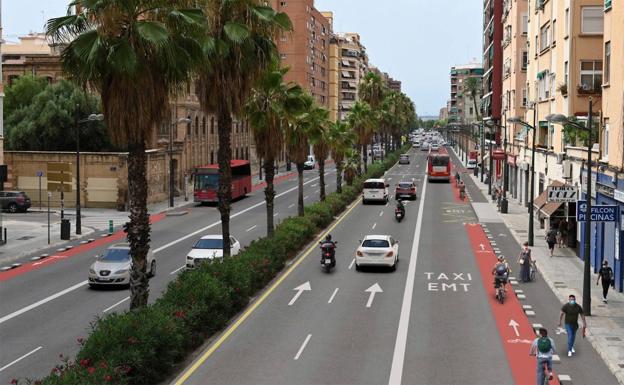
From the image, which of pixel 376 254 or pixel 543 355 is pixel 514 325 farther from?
pixel 376 254

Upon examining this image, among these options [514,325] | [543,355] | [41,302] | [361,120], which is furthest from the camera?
[361,120]

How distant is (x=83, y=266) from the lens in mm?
35688

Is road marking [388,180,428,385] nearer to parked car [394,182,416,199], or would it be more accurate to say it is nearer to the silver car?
the silver car

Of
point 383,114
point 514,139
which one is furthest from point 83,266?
point 383,114

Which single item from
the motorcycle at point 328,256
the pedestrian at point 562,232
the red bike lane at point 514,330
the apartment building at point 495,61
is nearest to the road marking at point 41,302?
the motorcycle at point 328,256

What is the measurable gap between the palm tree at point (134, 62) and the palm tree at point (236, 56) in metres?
6.86

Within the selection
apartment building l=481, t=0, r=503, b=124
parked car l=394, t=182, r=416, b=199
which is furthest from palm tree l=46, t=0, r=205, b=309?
apartment building l=481, t=0, r=503, b=124

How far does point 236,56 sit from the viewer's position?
→ 2734cm

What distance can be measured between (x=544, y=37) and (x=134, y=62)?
1642 inches

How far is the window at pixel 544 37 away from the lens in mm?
51691

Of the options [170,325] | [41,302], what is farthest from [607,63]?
[41,302]

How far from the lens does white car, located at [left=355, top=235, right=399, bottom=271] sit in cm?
3338

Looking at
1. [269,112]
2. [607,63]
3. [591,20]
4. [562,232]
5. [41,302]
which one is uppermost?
[591,20]

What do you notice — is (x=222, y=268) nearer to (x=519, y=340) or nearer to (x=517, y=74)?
(x=519, y=340)
